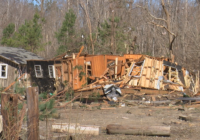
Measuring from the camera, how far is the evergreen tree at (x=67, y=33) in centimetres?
3070

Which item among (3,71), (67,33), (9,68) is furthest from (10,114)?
(67,33)

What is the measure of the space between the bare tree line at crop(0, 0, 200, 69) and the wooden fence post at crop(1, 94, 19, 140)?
1872 cm

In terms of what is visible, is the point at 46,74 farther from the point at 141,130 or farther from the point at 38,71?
the point at 141,130

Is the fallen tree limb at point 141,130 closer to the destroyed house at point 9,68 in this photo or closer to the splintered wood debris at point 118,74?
the splintered wood debris at point 118,74

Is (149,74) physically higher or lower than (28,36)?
lower

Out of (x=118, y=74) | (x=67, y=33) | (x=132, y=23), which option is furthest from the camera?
(x=132, y=23)

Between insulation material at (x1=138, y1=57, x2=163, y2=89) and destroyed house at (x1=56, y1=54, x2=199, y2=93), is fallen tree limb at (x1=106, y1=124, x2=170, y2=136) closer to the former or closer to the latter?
destroyed house at (x1=56, y1=54, x2=199, y2=93)

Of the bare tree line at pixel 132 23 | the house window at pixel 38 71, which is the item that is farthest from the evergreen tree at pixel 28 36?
the house window at pixel 38 71

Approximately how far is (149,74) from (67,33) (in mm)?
13954

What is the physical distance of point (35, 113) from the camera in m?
5.64

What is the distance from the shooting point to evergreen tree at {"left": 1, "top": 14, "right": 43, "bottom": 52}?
3042cm

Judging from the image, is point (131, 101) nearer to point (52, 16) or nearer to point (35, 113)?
point (35, 113)

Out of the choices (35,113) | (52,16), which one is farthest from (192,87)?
(52,16)

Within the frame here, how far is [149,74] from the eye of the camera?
19.7m
